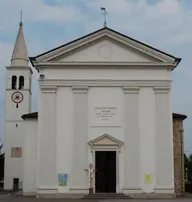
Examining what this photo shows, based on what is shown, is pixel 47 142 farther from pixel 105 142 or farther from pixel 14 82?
pixel 14 82

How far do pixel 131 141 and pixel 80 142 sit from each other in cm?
316

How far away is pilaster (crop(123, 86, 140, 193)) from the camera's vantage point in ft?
88.8

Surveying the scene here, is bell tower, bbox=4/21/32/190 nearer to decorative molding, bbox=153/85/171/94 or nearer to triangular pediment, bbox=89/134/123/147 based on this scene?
triangular pediment, bbox=89/134/123/147

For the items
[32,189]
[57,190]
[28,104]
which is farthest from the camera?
[28,104]

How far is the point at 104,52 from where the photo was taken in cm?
2836

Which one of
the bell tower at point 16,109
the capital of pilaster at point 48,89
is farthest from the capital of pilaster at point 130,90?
the bell tower at point 16,109

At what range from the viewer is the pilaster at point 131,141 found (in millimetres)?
27062

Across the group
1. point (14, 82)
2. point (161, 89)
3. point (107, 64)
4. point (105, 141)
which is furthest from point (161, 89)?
point (14, 82)

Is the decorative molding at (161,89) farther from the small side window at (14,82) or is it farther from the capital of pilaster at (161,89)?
the small side window at (14,82)

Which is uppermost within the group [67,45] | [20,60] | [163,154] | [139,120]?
[20,60]

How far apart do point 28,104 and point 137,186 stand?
92.0 ft

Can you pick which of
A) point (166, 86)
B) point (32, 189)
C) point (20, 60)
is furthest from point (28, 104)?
point (166, 86)

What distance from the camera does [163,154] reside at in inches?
1075

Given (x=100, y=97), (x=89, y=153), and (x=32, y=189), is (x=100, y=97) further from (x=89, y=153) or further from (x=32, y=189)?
(x=32, y=189)
